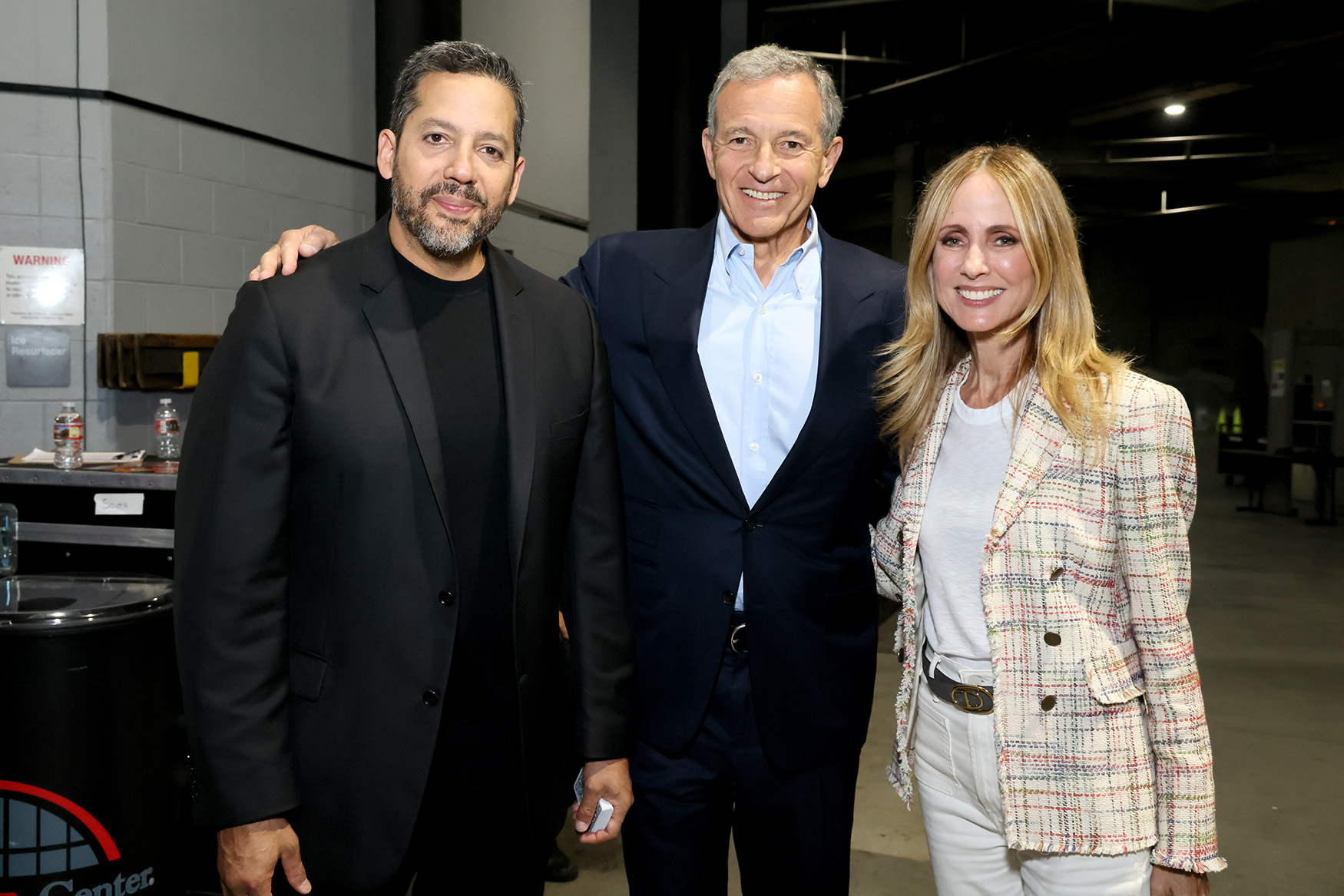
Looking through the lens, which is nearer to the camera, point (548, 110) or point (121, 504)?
point (121, 504)

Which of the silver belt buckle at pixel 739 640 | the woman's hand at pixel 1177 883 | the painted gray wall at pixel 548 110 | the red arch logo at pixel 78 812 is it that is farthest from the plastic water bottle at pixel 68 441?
the painted gray wall at pixel 548 110

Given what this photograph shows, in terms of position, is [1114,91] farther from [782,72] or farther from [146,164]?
[782,72]

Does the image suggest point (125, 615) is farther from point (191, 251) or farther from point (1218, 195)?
point (1218, 195)

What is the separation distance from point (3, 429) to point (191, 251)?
1.09 metres

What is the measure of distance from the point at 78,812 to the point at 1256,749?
4.65 m

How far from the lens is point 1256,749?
448cm

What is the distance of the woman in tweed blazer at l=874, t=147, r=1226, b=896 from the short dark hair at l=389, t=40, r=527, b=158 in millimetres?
761

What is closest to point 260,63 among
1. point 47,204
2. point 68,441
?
point 47,204

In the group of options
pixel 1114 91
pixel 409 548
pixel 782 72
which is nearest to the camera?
pixel 409 548

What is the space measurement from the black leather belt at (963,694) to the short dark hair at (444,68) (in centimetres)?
110

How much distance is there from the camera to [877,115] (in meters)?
12.2

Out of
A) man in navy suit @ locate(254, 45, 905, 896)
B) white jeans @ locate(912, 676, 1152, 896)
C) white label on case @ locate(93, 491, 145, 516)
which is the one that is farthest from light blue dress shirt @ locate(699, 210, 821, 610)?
white label on case @ locate(93, 491, 145, 516)

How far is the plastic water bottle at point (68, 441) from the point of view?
3.26 m

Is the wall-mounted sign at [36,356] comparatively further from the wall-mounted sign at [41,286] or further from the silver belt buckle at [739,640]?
the silver belt buckle at [739,640]
